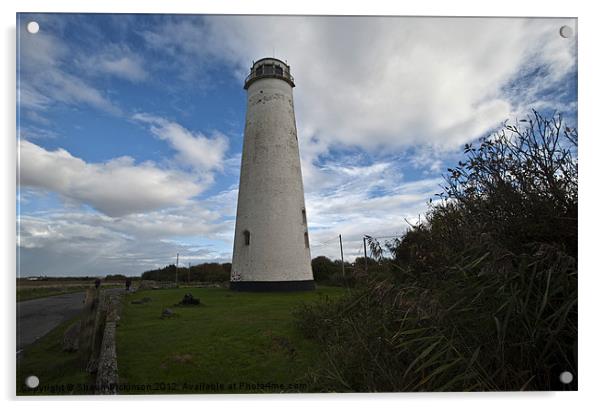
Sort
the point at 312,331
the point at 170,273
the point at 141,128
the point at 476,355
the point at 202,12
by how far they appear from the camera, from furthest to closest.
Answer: the point at 170,273 < the point at 312,331 < the point at 141,128 < the point at 202,12 < the point at 476,355

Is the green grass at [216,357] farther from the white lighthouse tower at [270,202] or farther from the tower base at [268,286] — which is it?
the white lighthouse tower at [270,202]

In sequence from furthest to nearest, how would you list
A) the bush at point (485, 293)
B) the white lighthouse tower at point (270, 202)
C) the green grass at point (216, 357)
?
the white lighthouse tower at point (270, 202) → the green grass at point (216, 357) → the bush at point (485, 293)

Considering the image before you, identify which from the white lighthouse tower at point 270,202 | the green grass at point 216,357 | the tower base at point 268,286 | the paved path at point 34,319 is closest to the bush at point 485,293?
the green grass at point 216,357

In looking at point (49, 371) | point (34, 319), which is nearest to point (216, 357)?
point (49, 371)

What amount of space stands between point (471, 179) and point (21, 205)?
445 cm

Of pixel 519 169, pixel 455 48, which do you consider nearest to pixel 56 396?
pixel 519 169

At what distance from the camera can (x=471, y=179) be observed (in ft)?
10.4

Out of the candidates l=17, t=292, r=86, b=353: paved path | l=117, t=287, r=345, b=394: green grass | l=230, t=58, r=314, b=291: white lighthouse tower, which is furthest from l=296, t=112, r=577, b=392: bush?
l=230, t=58, r=314, b=291: white lighthouse tower

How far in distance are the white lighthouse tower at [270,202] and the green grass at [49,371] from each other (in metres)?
7.97

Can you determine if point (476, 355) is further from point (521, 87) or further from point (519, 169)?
point (521, 87)

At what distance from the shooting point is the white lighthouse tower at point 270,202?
11367mm

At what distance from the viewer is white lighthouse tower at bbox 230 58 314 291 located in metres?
11.4

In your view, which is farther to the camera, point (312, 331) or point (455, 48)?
point (312, 331)

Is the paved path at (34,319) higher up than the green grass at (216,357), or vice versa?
the paved path at (34,319)
